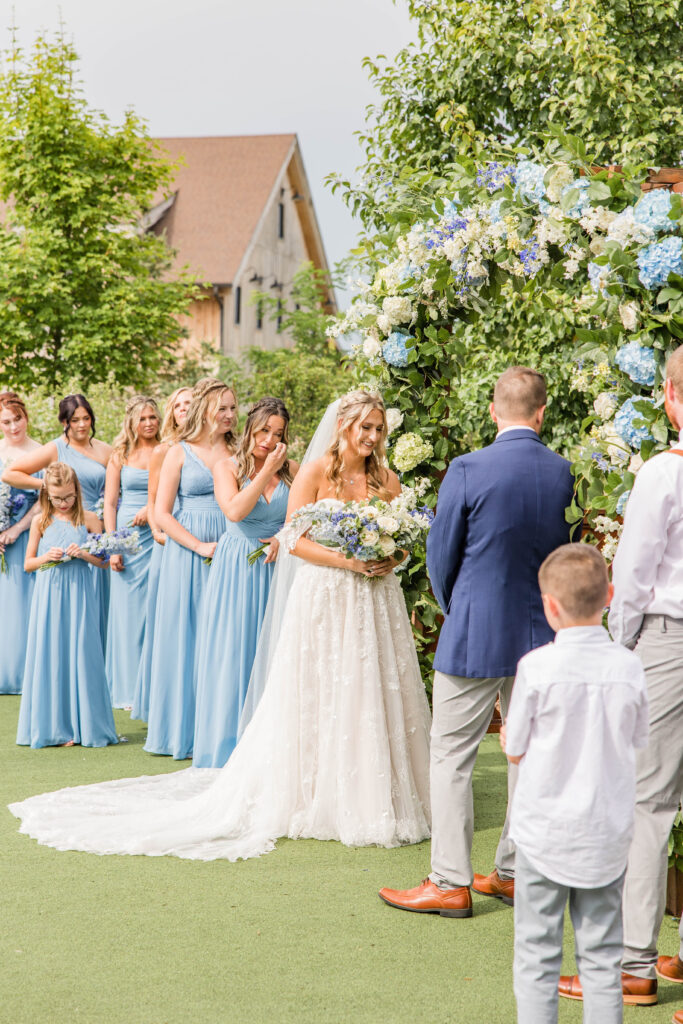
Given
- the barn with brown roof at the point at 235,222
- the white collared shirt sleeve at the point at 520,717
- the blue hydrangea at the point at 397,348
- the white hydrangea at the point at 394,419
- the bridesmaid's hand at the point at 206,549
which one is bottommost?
the white collared shirt sleeve at the point at 520,717

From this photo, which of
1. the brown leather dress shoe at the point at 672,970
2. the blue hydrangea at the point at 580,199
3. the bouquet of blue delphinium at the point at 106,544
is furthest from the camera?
the bouquet of blue delphinium at the point at 106,544

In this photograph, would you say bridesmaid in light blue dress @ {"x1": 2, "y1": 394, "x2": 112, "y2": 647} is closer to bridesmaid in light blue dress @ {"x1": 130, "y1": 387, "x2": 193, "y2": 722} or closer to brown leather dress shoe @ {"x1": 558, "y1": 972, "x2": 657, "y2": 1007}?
bridesmaid in light blue dress @ {"x1": 130, "y1": 387, "x2": 193, "y2": 722}

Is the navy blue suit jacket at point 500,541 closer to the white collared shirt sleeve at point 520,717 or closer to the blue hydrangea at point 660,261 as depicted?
the blue hydrangea at point 660,261

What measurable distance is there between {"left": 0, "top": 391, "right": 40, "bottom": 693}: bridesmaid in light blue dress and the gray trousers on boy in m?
7.10

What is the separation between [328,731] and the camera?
5.46 metres

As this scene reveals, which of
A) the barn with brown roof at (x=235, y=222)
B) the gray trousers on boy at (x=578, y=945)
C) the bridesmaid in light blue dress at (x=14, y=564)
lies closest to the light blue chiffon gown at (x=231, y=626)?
the bridesmaid in light blue dress at (x=14, y=564)

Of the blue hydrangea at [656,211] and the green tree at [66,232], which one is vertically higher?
the green tree at [66,232]

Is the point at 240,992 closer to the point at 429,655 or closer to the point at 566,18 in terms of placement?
the point at 429,655

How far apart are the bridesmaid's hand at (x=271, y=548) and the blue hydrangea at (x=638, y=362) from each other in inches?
121

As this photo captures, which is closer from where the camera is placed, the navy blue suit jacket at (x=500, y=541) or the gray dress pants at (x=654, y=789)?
the gray dress pants at (x=654, y=789)

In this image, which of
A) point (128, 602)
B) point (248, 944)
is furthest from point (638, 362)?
point (128, 602)

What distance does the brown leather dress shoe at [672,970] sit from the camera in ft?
12.9

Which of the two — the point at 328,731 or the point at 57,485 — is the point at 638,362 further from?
the point at 57,485

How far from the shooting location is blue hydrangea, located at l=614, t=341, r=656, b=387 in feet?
13.5
